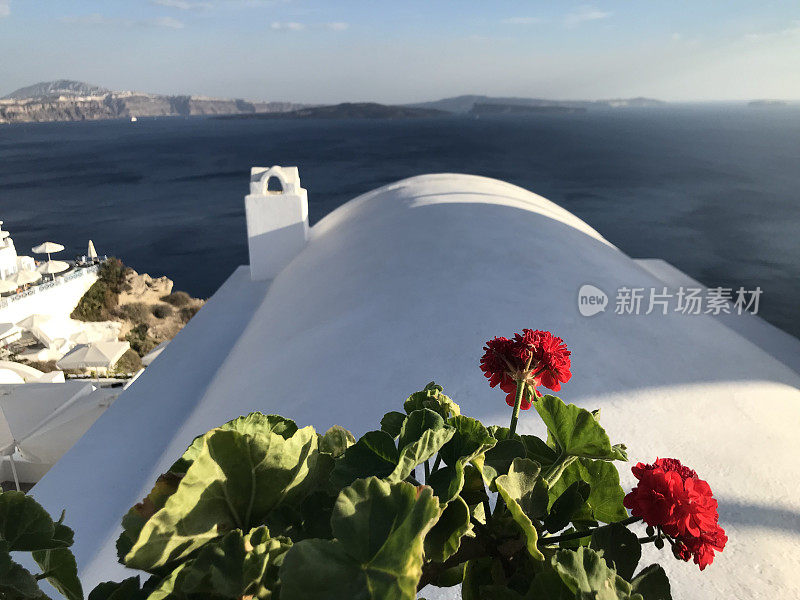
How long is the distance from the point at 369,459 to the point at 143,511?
269mm

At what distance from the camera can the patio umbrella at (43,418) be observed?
7.49 m

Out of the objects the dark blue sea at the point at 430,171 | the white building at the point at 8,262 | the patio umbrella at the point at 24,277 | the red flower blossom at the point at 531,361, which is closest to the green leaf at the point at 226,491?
the red flower blossom at the point at 531,361

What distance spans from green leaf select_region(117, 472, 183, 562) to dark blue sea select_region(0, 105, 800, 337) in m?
27.3

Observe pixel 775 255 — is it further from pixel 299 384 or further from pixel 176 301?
pixel 299 384

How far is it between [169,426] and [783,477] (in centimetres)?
408

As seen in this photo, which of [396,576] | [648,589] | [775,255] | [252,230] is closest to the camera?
[396,576]

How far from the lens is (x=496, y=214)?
659 cm

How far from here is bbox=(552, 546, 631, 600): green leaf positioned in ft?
2.09

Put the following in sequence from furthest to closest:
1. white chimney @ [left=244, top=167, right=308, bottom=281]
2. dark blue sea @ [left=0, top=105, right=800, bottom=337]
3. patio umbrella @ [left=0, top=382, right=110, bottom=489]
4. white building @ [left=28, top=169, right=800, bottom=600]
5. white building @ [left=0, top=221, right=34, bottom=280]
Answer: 1. dark blue sea @ [left=0, top=105, right=800, bottom=337]
2. white building @ [left=0, top=221, right=34, bottom=280]
3. white chimney @ [left=244, top=167, right=308, bottom=281]
4. patio umbrella @ [left=0, top=382, right=110, bottom=489]
5. white building @ [left=28, top=169, right=800, bottom=600]

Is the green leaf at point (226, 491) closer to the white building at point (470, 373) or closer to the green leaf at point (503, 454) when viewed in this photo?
the green leaf at point (503, 454)

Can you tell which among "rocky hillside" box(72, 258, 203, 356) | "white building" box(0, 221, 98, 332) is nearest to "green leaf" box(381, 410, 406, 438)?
"white building" box(0, 221, 98, 332)

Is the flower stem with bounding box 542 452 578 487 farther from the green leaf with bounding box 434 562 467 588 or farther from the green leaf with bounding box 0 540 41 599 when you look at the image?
the green leaf with bounding box 0 540 41 599

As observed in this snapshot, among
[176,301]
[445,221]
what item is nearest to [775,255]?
[176,301]

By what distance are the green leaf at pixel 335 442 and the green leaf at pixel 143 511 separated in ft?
0.72
